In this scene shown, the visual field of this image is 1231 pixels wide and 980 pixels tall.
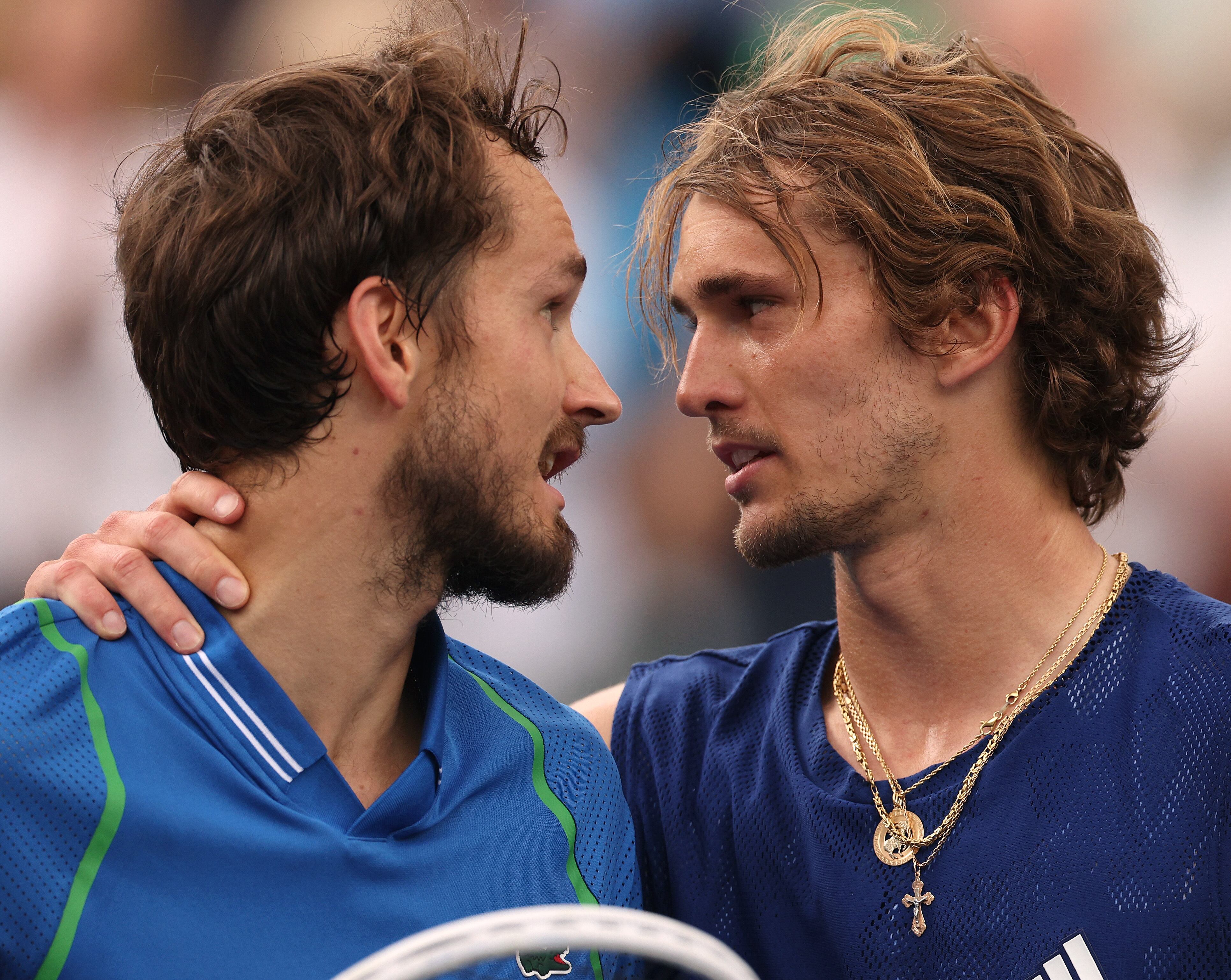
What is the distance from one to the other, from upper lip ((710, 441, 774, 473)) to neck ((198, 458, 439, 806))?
35.3 inches

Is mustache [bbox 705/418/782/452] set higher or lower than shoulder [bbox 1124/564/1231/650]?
higher

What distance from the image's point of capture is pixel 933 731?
254 cm

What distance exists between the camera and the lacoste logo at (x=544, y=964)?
1990mm

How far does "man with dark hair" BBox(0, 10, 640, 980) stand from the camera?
1.75 meters

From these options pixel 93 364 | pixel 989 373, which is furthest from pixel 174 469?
pixel 989 373

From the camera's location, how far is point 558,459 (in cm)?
241

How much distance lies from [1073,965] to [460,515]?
1.32 metres

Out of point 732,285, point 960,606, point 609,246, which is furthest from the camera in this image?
point 609,246

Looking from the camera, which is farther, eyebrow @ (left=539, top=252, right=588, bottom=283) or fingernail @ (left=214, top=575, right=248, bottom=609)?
eyebrow @ (left=539, top=252, right=588, bottom=283)

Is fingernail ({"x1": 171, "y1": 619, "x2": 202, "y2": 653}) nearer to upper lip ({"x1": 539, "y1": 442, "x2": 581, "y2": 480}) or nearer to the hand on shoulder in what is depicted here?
the hand on shoulder

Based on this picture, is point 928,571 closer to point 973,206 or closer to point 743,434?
point 743,434

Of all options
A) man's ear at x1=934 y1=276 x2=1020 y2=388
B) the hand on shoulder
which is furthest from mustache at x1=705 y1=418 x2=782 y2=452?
the hand on shoulder

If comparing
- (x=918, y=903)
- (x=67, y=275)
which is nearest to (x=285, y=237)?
(x=918, y=903)

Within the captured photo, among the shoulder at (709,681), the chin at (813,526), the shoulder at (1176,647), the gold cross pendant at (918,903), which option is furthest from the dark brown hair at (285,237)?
the shoulder at (1176,647)
